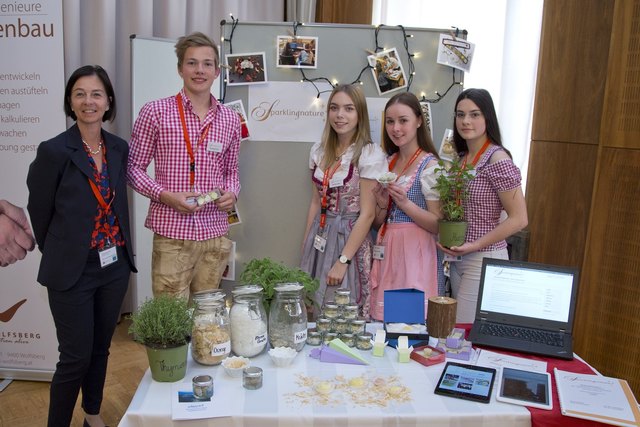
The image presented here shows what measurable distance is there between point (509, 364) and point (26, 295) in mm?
2467

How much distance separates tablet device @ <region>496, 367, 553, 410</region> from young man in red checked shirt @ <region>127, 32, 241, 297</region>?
1.34m

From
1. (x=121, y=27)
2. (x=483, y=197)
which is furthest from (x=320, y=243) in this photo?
(x=121, y=27)

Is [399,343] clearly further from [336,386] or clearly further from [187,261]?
[187,261]

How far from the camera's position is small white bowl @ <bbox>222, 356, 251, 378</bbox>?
138 cm

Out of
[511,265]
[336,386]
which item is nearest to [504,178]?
[511,265]

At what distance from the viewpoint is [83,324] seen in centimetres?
196

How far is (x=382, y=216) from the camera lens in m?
2.46

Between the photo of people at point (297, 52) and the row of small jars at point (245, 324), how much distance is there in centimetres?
155

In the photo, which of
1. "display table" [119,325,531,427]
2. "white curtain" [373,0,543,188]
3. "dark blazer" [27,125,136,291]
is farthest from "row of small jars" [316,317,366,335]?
"white curtain" [373,0,543,188]

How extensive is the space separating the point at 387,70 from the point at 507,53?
38.5 inches

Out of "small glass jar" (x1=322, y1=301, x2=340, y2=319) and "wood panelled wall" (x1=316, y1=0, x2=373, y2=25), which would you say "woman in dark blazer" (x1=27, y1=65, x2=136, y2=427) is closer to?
"small glass jar" (x1=322, y1=301, x2=340, y2=319)

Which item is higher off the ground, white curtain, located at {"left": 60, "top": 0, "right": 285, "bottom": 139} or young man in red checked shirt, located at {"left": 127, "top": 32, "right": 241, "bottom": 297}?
white curtain, located at {"left": 60, "top": 0, "right": 285, "bottom": 139}

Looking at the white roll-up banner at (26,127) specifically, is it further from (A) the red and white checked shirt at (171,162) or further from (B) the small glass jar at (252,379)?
(B) the small glass jar at (252,379)

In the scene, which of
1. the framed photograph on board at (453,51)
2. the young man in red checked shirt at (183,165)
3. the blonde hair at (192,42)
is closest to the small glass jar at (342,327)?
the young man in red checked shirt at (183,165)
